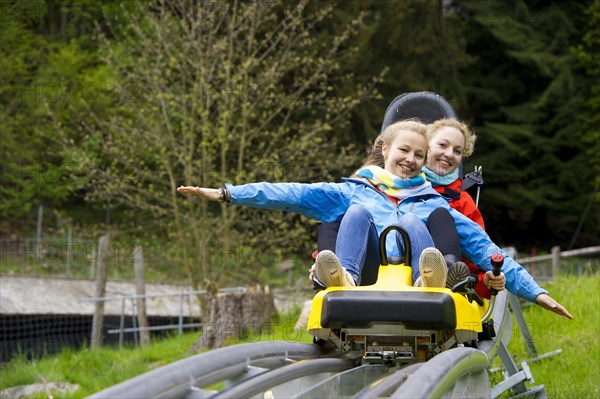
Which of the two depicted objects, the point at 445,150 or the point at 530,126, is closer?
the point at 445,150

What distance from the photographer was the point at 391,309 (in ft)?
11.8

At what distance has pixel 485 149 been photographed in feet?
77.6

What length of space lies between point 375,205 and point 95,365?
273 inches

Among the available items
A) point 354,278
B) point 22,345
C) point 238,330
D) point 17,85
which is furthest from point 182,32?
point 354,278

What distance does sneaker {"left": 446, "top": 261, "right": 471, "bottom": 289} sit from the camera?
3938 millimetres

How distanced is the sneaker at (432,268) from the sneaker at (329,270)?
320 millimetres

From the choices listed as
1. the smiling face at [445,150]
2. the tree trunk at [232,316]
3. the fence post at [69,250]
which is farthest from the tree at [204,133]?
the smiling face at [445,150]

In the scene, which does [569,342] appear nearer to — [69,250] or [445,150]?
[445,150]

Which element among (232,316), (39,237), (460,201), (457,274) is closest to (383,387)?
(457,274)

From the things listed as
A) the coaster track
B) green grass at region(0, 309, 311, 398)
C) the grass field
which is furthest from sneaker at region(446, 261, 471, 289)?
green grass at region(0, 309, 311, 398)

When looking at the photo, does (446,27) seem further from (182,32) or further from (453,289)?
(453,289)

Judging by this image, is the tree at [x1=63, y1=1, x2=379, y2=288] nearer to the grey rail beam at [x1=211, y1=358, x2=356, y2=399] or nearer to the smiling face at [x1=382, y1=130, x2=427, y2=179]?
the smiling face at [x1=382, y1=130, x2=427, y2=179]

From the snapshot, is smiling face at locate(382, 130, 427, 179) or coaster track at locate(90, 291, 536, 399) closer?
coaster track at locate(90, 291, 536, 399)

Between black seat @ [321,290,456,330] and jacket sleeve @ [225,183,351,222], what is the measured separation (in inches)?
31.2
